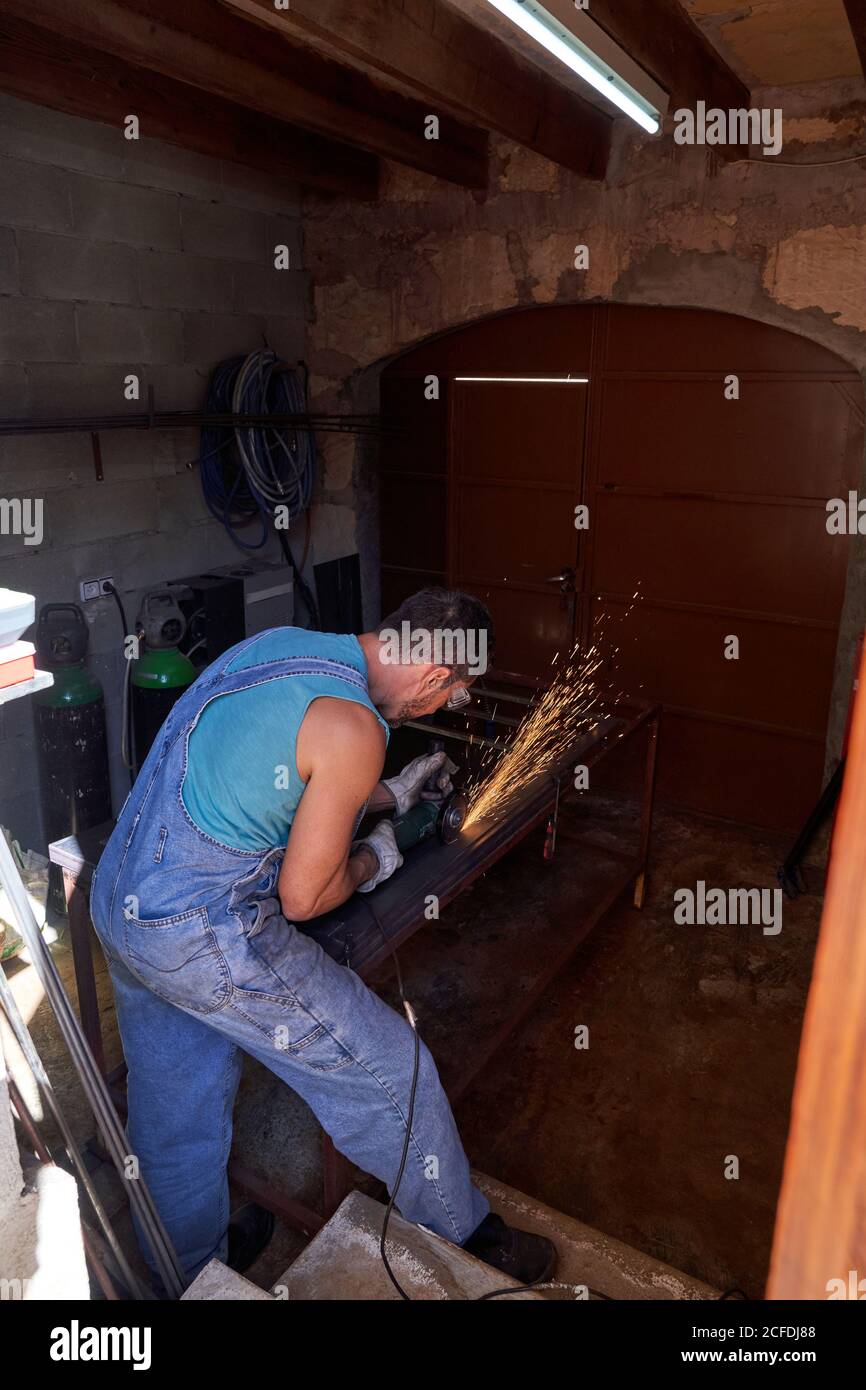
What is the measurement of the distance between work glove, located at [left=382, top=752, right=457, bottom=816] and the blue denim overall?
64 cm

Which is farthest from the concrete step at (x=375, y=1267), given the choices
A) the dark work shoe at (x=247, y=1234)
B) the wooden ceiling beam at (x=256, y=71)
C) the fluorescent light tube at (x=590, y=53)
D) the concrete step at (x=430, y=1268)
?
the wooden ceiling beam at (x=256, y=71)

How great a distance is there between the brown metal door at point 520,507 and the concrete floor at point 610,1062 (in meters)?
1.50

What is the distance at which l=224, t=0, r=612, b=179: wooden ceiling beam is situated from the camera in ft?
8.71

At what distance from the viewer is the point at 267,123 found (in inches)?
173

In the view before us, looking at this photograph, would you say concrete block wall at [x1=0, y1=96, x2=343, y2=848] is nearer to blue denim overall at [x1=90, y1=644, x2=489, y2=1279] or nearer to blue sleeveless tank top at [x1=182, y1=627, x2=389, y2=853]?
blue denim overall at [x1=90, y1=644, x2=489, y2=1279]

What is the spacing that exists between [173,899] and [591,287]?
3.78m

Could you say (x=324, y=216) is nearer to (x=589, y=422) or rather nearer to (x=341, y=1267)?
(x=589, y=422)

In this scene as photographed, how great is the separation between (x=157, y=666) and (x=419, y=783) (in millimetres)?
2042

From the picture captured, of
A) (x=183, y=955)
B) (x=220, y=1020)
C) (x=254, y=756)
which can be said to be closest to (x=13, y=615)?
(x=254, y=756)

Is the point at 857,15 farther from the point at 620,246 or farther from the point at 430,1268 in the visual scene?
the point at 430,1268

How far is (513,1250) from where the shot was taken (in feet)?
7.68

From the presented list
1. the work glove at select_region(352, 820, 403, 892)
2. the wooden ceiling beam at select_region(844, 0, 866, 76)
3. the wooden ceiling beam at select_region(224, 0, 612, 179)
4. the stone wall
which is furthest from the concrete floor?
the wooden ceiling beam at select_region(844, 0, 866, 76)

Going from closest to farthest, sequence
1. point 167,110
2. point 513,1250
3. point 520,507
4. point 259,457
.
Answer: point 513,1250, point 167,110, point 259,457, point 520,507
